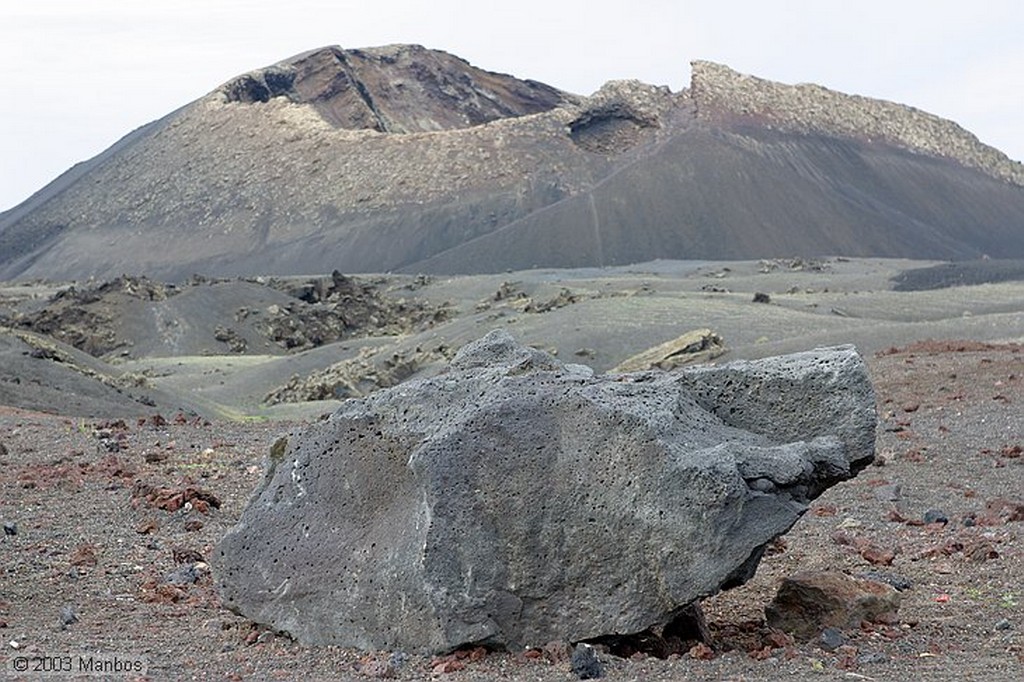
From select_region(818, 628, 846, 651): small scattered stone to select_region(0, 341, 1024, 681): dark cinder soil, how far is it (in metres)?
0.04

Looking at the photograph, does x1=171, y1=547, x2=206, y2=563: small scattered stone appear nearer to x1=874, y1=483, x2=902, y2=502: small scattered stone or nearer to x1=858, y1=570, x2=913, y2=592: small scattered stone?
x1=858, y1=570, x2=913, y2=592: small scattered stone

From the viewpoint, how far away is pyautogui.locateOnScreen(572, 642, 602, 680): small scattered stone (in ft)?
20.2

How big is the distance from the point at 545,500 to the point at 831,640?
1.55m

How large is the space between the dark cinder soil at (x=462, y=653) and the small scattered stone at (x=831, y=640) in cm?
4

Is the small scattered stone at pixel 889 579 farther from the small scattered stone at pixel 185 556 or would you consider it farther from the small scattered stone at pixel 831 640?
the small scattered stone at pixel 185 556

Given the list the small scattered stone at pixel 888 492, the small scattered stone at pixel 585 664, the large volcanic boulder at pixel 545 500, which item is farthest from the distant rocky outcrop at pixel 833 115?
the small scattered stone at pixel 585 664

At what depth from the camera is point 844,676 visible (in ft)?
20.0

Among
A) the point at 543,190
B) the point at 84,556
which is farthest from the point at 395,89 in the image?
the point at 84,556

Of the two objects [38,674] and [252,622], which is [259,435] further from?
[38,674]

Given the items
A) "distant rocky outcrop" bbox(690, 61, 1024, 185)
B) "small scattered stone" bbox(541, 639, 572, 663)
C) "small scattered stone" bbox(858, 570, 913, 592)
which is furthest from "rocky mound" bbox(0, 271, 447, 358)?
"distant rocky outcrop" bbox(690, 61, 1024, 185)

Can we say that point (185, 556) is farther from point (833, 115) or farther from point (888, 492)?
point (833, 115)

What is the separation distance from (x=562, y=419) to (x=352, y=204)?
96957mm

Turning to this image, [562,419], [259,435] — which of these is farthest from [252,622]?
[259,435]

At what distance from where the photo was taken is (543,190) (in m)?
100
